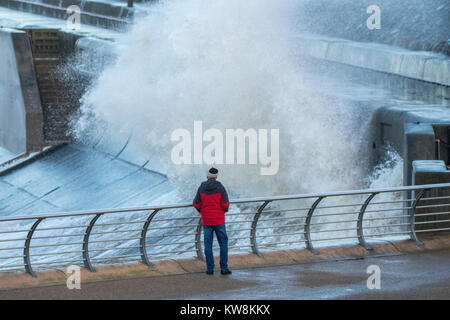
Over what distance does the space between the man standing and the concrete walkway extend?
0.15m

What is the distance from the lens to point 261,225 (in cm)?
1410

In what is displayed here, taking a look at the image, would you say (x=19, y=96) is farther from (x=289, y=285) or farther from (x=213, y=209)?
(x=289, y=285)

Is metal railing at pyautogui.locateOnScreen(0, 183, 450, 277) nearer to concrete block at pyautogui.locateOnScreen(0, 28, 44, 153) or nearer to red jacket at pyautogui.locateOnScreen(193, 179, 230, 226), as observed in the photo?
red jacket at pyautogui.locateOnScreen(193, 179, 230, 226)

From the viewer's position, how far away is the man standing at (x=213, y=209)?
7.59m

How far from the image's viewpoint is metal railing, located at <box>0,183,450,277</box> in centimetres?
775

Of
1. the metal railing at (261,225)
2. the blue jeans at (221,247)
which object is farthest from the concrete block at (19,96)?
the blue jeans at (221,247)

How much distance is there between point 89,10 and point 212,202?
27970 mm

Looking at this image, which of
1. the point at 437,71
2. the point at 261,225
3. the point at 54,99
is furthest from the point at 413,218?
the point at 54,99

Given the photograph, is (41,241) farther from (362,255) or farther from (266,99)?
(362,255)

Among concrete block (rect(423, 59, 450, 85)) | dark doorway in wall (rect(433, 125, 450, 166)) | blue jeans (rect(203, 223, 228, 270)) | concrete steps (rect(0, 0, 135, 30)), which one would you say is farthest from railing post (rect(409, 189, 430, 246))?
concrete steps (rect(0, 0, 135, 30))

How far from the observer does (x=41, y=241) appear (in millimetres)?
16906

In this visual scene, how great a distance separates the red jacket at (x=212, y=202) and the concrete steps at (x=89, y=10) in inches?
882

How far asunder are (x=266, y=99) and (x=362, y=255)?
979 centimetres

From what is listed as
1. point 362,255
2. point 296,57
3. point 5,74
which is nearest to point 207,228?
point 362,255
